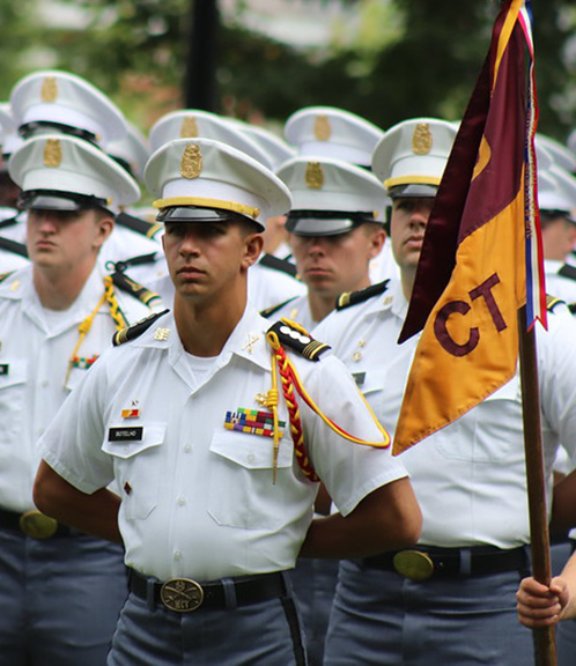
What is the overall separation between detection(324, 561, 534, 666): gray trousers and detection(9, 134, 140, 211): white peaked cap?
2201mm

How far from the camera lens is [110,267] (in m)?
7.35

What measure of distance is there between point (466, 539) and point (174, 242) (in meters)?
1.54

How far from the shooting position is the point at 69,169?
7070 millimetres

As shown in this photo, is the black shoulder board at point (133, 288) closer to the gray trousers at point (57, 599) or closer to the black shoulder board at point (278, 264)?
the gray trousers at point (57, 599)

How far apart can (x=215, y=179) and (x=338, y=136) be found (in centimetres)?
472

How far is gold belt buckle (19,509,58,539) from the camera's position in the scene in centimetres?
653

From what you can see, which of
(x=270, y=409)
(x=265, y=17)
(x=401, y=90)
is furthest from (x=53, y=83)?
(x=265, y=17)

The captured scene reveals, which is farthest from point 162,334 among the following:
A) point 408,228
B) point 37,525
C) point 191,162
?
point 37,525

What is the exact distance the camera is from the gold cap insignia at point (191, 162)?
16.9ft

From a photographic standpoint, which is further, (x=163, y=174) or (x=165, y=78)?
(x=165, y=78)

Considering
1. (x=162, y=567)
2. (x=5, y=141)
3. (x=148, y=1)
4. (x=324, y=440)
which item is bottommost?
(x=162, y=567)

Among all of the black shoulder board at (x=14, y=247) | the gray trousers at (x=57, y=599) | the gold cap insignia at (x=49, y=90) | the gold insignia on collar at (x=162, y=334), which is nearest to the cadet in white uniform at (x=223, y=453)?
the gold insignia on collar at (x=162, y=334)

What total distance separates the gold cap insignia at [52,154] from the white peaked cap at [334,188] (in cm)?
122

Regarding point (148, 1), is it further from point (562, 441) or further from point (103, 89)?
point (562, 441)
